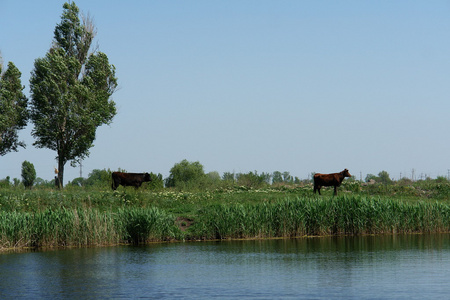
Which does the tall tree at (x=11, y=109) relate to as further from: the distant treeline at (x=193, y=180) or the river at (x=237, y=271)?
the river at (x=237, y=271)

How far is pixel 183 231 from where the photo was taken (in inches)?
1277

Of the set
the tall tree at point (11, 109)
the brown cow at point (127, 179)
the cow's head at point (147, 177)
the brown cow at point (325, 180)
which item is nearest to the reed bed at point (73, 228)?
the brown cow at point (127, 179)

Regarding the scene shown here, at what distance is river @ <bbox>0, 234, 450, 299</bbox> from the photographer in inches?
674

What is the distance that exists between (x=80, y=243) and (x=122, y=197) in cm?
911

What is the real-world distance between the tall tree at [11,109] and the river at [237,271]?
3261 cm

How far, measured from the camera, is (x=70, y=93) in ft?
181

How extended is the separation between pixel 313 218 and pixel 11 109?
1381 inches

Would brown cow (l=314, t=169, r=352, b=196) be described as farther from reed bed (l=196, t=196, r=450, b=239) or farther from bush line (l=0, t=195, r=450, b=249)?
reed bed (l=196, t=196, r=450, b=239)

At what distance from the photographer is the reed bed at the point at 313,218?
31672 mm

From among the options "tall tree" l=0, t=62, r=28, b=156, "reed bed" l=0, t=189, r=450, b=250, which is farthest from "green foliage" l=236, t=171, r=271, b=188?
"tall tree" l=0, t=62, r=28, b=156

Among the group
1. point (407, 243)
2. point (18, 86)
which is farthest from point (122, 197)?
point (18, 86)

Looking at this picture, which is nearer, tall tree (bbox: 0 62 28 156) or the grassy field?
the grassy field

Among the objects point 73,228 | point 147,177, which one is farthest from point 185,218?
point 147,177

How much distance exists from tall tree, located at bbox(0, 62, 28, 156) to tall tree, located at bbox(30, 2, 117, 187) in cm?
148
